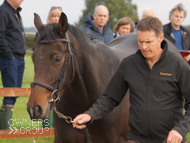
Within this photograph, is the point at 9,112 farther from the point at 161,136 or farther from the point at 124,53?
the point at 161,136

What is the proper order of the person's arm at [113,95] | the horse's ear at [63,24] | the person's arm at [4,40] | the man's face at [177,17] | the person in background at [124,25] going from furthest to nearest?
1. the person in background at [124,25]
2. the man's face at [177,17]
3. the person's arm at [4,40]
4. the horse's ear at [63,24]
5. the person's arm at [113,95]

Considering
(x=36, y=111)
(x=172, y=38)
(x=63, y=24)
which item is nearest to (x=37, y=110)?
(x=36, y=111)

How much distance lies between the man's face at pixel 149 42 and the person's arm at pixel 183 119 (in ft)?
0.96

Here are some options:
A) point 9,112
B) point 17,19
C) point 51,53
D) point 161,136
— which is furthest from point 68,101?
point 17,19

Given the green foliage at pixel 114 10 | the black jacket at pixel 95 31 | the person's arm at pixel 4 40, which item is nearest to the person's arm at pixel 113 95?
the person's arm at pixel 4 40

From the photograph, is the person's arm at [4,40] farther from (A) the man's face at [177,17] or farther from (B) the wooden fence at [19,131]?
(A) the man's face at [177,17]

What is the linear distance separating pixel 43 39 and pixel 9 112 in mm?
3150

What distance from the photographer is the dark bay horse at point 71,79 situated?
3014mm

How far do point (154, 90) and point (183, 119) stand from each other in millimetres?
357

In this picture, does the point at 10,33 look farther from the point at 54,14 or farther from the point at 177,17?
the point at 177,17

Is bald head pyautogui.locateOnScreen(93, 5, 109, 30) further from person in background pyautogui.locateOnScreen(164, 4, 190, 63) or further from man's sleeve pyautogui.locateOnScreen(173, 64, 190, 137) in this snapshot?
man's sleeve pyautogui.locateOnScreen(173, 64, 190, 137)

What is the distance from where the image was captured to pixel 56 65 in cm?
310

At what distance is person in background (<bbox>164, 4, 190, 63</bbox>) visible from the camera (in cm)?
687

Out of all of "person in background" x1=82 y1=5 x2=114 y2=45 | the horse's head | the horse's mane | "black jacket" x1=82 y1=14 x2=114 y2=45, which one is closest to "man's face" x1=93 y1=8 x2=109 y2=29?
"person in background" x1=82 y1=5 x2=114 y2=45
